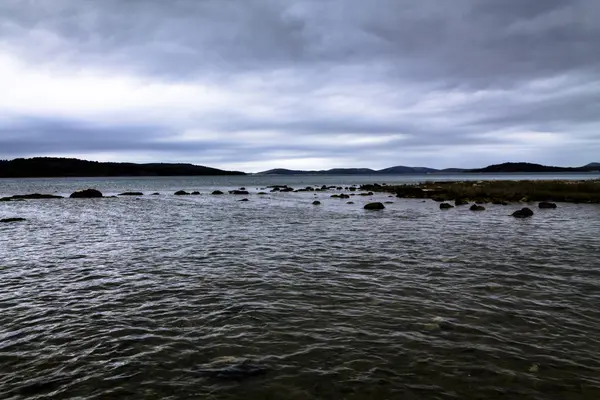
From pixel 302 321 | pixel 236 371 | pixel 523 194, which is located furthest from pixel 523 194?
pixel 236 371

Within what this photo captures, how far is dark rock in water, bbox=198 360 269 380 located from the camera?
25.4ft

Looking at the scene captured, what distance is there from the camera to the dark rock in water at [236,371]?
775 cm

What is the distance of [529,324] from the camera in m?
10.1

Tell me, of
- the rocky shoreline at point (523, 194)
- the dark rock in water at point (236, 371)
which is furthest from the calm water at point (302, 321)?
the rocky shoreline at point (523, 194)

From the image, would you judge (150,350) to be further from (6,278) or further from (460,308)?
(6,278)

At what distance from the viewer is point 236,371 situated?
7.95 metres

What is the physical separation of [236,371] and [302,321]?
2.95 metres

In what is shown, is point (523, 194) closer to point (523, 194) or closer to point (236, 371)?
point (523, 194)

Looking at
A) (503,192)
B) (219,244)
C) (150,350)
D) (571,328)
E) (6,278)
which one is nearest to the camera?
(150,350)

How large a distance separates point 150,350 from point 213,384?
2.28 m

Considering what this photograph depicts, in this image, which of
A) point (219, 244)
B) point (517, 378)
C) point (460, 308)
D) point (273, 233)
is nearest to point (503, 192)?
point (273, 233)

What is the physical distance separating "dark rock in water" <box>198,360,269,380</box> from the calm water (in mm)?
49

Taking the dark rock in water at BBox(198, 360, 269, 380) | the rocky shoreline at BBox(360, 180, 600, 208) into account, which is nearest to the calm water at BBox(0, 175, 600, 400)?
the dark rock in water at BBox(198, 360, 269, 380)

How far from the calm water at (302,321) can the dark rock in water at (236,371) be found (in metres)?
0.05
